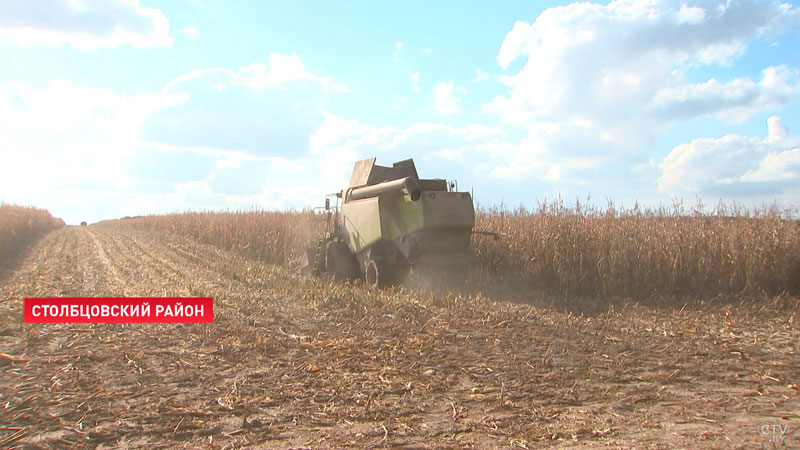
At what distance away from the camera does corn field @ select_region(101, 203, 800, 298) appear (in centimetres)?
924

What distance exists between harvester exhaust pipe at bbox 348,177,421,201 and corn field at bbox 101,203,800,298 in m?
2.19

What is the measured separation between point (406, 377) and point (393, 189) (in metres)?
4.99

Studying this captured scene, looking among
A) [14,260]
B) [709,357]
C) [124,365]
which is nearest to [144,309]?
[124,365]

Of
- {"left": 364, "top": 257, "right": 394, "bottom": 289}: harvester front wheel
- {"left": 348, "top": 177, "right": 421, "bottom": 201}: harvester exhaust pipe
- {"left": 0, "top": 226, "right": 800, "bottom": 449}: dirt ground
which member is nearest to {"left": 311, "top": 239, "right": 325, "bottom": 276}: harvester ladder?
{"left": 348, "top": 177, "right": 421, "bottom": 201}: harvester exhaust pipe

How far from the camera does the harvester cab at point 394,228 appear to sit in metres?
A: 8.70

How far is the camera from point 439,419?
3613 millimetres

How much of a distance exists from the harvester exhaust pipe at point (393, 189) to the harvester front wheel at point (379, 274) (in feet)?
4.02

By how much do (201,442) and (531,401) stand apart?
233 cm

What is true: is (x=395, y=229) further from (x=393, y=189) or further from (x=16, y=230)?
(x=16, y=230)

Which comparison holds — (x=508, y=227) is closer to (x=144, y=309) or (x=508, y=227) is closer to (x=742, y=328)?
(x=742, y=328)

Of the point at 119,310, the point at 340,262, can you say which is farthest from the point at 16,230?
the point at 119,310

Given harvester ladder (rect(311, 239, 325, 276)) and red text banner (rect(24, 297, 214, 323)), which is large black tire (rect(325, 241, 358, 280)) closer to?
harvester ladder (rect(311, 239, 325, 276))

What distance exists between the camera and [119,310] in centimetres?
706

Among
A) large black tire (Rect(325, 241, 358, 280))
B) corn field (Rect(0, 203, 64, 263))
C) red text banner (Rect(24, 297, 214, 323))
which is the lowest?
red text banner (Rect(24, 297, 214, 323))
